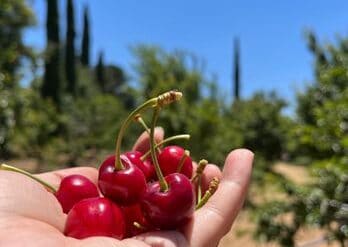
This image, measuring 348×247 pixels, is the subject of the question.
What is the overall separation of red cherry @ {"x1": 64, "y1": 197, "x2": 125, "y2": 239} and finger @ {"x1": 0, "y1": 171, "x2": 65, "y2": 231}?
0.06 m

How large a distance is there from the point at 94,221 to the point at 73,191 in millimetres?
263

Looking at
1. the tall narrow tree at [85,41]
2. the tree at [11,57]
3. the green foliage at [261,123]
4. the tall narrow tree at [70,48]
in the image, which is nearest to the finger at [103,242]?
the tree at [11,57]

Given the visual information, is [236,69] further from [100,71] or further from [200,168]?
[200,168]

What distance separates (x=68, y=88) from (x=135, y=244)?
3236 cm

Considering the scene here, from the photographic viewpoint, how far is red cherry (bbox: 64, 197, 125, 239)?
1.48 metres

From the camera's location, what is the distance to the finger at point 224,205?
1578 mm

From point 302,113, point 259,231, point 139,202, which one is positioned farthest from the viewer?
point 302,113

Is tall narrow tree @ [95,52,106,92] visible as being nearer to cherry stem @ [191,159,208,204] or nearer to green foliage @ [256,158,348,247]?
green foliage @ [256,158,348,247]

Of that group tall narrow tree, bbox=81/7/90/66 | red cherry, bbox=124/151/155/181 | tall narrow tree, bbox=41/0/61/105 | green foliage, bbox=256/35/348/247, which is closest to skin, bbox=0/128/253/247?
red cherry, bbox=124/151/155/181

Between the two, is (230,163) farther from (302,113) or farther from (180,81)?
(180,81)

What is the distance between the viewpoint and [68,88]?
33.1m

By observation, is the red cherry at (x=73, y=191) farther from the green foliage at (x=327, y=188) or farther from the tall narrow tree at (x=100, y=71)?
the tall narrow tree at (x=100, y=71)

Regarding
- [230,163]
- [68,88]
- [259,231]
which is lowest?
[68,88]

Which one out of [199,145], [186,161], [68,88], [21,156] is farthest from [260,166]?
[68,88]
